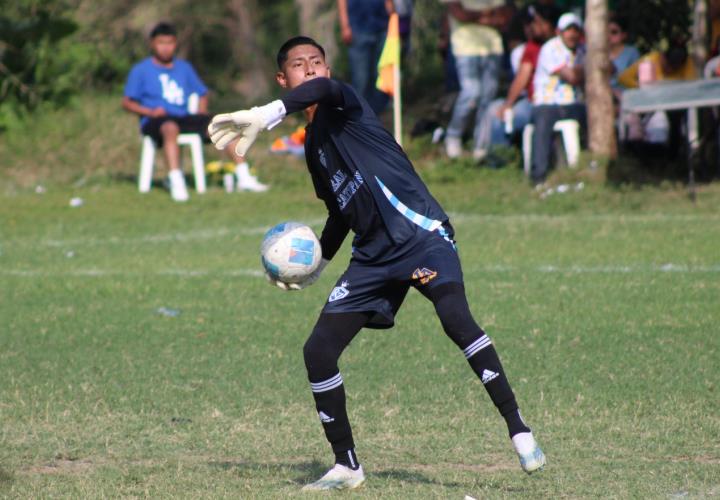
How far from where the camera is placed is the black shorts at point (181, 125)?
1647 centimetres

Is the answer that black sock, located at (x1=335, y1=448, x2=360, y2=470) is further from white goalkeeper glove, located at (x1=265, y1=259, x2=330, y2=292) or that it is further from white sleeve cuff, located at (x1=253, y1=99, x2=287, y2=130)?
white sleeve cuff, located at (x1=253, y1=99, x2=287, y2=130)

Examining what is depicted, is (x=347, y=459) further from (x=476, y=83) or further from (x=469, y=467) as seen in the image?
(x=476, y=83)

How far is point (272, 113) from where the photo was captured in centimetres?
513

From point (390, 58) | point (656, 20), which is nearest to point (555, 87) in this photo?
point (390, 58)

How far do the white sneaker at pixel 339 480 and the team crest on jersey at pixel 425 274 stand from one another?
2.86 ft

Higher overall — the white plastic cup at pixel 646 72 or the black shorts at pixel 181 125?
the white plastic cup at pixel 646 72

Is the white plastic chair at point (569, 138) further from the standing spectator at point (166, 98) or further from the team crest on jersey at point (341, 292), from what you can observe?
the team crest on jersey at point (341, 292)

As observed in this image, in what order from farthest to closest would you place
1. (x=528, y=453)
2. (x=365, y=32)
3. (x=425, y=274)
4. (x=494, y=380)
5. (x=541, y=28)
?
1. (x=365, y=32)
2. (x=541, y=28)
3. (x=425, y=274)
4. (x=494, y=380)
5. (x=528, y=453)

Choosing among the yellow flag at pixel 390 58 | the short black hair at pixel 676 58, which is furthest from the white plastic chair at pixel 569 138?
the yellow flag at pixel 390 58

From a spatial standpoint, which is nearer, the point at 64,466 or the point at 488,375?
the point at 488,375

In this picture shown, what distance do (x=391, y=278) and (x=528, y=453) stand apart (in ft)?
3.02

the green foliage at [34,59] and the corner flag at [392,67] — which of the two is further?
the green foliage at [34,59]

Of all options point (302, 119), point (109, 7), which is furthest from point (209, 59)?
point (302, 119)

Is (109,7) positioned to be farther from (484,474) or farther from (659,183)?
(484,474)
